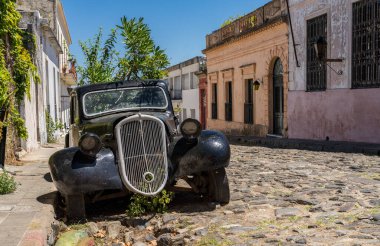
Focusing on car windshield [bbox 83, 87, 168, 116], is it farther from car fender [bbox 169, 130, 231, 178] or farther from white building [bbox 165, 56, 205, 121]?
white building [bbox 165, 56, 205, 121]

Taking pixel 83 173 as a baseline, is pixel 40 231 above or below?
below

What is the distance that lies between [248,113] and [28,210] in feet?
59.2

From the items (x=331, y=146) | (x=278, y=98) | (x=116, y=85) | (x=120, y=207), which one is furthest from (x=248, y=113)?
(x=120, y=207)

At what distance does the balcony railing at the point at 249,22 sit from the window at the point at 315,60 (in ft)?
7.19

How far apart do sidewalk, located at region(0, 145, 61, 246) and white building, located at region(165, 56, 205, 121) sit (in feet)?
A: 79.2

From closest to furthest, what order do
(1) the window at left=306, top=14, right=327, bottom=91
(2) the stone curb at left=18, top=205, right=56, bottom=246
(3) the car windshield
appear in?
(2) the stone curb at left=18, top=205, right=56, bottom=246 < (3) the car windshield < (1) the window at left=306, top=14, right=327, bottom=91

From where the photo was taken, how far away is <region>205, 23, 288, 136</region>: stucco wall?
2002cm

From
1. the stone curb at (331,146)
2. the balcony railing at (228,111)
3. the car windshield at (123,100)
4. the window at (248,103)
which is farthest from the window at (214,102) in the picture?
the car windshield at (123,100)

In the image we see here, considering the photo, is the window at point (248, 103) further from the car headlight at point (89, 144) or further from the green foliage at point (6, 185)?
the car headlight at point (89, 144)

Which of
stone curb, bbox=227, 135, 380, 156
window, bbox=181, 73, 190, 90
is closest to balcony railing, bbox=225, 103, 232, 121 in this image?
stone curb, bbox=227, 135, 380, 156

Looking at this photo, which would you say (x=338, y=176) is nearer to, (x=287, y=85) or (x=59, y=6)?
(x=287, y=85)

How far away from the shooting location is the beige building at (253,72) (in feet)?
64.8

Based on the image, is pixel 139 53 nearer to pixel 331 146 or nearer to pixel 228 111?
pixel 331 146

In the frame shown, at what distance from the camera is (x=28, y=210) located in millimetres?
5855
